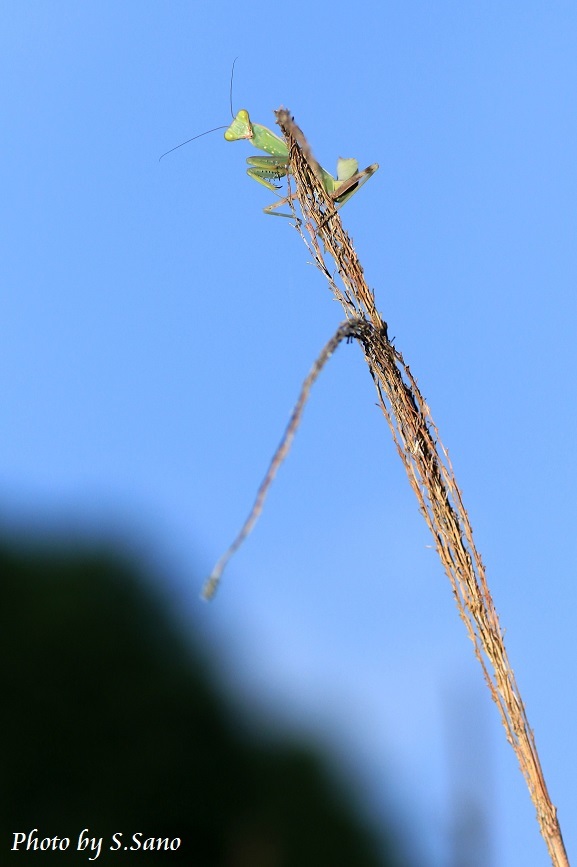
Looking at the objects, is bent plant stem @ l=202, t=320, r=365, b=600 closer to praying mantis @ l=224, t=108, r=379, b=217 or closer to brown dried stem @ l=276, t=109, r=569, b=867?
brown dried stem @ l=276, t=109, r=569, b=867

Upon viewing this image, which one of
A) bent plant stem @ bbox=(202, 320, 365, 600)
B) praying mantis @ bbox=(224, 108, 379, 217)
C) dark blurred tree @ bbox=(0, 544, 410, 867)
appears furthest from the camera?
dark blurred tree @ bbox=(0, 544, 410, 867)

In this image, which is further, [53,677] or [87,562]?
[87,562]

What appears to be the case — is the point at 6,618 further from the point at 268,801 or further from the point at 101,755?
the point at 268,801

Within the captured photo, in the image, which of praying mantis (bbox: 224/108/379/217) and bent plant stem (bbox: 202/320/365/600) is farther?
praying mantis (bbox: 224/108/379/217)

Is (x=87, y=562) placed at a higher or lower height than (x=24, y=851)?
higher

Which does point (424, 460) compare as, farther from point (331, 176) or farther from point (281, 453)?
point (331, 176)

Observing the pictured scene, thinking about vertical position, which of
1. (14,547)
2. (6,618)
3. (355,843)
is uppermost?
(14,547)

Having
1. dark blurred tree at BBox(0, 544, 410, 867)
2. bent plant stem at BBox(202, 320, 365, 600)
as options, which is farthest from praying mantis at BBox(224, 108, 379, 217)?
dark blurred tree at BBox(0, 544, 410, 867)

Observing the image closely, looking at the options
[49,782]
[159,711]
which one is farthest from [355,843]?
[49,782]
